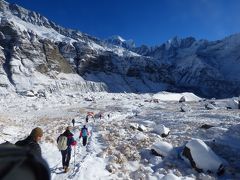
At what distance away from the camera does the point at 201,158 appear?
1669 centimetres

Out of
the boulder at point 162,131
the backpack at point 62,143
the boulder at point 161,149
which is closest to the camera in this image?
the backpack at point 62,143

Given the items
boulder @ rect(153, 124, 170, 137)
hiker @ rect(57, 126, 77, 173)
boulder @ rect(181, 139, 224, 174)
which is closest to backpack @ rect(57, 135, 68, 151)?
hiker @ rect(57, 126, 77, 173)

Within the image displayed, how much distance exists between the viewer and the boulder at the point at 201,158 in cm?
1630

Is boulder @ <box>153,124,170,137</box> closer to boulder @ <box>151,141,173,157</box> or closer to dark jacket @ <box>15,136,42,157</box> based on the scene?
boulder @ <box>151,141,173,157</box>

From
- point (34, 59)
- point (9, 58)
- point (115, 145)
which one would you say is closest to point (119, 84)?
point (34, 59)

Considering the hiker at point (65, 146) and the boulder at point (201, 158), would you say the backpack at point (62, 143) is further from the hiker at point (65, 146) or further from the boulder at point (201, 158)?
the boulder at point (201, 158)

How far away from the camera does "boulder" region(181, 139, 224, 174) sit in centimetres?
1630

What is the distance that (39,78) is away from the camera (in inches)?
6171

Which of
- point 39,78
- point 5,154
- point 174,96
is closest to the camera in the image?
point 5,154

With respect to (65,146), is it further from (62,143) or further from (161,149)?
(161,149)

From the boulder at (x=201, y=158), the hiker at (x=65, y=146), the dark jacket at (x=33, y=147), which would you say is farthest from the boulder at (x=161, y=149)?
the dark jacket at (x=33, y=147)

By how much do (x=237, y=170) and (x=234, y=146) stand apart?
164 inches

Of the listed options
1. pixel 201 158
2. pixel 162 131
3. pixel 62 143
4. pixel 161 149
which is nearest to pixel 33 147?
pixel 62 143

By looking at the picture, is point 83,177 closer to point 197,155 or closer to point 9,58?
point 197,155
